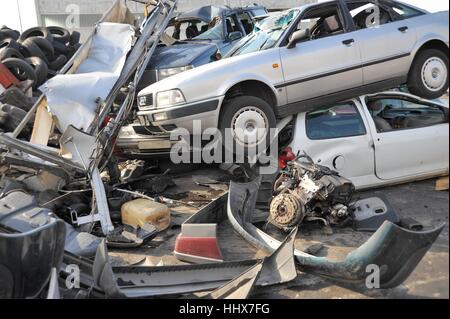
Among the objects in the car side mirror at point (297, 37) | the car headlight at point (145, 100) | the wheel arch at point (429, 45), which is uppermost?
the car side mirror at point (297, 37)

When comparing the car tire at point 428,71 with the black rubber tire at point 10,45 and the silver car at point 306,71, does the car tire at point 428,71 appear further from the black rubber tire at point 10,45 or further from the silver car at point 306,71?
the black rubber tire at point 10,45

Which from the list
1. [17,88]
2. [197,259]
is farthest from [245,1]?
[197,259]

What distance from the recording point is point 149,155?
19.9 feet

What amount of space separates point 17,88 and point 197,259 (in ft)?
15.1

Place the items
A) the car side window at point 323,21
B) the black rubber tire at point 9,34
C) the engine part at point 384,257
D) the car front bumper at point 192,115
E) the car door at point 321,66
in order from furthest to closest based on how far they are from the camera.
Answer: the black rubber tire at point 9,34 < the car side window at point 323,21 < the car door at point 321,66 < the car front bumper at point 192,115 < the engine part at point 384,257

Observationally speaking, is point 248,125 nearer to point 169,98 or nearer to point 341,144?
point 169,98

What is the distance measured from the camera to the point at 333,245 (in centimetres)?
415

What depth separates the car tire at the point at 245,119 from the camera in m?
5.43

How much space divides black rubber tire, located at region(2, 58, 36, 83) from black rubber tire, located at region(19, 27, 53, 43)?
1.56 meters

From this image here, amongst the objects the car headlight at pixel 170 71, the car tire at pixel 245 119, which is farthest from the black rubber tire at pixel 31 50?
the car tire at pixel 245 119

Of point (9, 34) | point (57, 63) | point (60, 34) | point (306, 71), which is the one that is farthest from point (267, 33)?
point (9, 34)

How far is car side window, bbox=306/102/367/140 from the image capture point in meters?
5.06

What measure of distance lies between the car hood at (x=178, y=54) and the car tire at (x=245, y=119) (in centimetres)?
190
